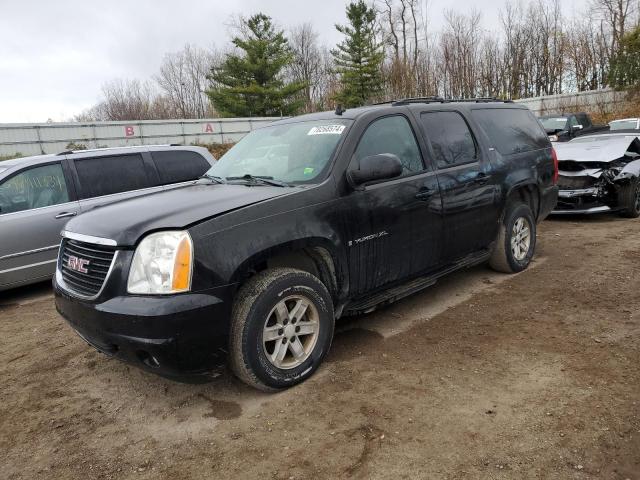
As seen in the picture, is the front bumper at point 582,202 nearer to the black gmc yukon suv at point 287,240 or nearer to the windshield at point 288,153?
the black gmc yukon suv at point 287,240

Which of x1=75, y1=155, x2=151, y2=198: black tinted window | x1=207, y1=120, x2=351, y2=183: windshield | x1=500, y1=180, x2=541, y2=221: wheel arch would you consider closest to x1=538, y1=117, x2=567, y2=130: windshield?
x1=500, y1=180, x2=541, y2=221: wheel arch

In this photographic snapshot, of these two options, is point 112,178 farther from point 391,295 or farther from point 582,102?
point 582,102

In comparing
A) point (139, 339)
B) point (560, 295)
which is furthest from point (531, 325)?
point (139, 339)

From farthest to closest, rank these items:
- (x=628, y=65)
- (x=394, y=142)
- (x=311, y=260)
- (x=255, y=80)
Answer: (x=255, y=80) → (x=628, y=65) → (x=394, y=142) → (x=311, y=260)

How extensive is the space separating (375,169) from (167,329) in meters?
1.77

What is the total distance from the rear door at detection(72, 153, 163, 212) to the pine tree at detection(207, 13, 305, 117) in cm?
2695

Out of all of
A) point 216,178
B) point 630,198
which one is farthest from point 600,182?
point 216,178

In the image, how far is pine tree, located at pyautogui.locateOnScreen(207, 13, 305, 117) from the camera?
32719mm

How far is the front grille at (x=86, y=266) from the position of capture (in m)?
2.85

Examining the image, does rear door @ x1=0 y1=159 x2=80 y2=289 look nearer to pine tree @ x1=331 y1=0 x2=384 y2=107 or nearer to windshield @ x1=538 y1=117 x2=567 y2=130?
windshield @ x1=538 y1=117 x2=567 y2=130

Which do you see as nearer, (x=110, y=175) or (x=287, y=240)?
(x=287, y=240)

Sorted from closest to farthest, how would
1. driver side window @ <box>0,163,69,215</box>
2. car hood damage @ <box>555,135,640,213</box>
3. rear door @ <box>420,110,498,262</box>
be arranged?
rear door @ <box>420,110,498,262</box>, driver side window @ <box>0,163,69,215</box>, car hood damage @ <box>555,135,640,213</box>

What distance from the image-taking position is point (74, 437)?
281 centimetres

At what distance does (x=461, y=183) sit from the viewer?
4.28 metres
